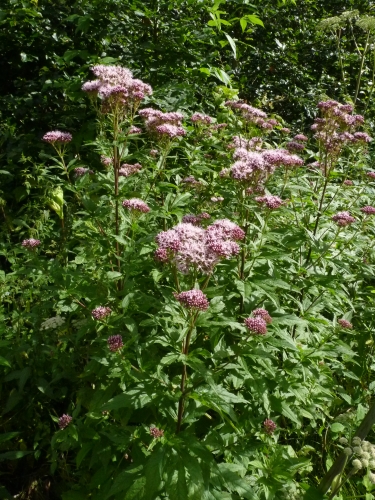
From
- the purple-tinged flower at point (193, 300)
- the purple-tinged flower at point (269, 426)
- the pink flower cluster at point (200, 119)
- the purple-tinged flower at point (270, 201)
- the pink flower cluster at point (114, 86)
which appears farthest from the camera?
the pink flower cluster at point (200, 119)

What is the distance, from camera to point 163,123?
10.1 ft

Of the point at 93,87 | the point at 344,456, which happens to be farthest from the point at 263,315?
the point at 93,87

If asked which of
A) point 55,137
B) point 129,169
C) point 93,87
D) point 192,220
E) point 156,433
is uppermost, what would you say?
point 93,87

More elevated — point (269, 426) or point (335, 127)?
point (335, 127)

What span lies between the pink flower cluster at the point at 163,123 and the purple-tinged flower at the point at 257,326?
52.2 inches

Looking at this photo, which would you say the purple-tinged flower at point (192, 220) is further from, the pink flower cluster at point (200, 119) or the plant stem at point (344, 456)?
the pink flower cluster at point (200, 119)

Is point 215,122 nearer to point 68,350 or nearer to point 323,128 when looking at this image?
point 323,128

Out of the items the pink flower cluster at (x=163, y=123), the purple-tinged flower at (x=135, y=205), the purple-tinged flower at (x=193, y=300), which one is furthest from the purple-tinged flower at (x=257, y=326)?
the pink flower cluster at (x=163, y=123)

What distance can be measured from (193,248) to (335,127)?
5.97 ft

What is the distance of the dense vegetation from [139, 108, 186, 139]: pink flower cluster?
13mm

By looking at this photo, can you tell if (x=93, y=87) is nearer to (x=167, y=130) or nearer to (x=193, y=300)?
(x=167, y=130)

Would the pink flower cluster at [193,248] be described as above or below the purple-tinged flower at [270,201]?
above

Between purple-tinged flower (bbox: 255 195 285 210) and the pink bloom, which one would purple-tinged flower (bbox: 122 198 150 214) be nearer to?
purple-tinged flower (bbox: 255 195 285 210)

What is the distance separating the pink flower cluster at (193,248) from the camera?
2.07m
